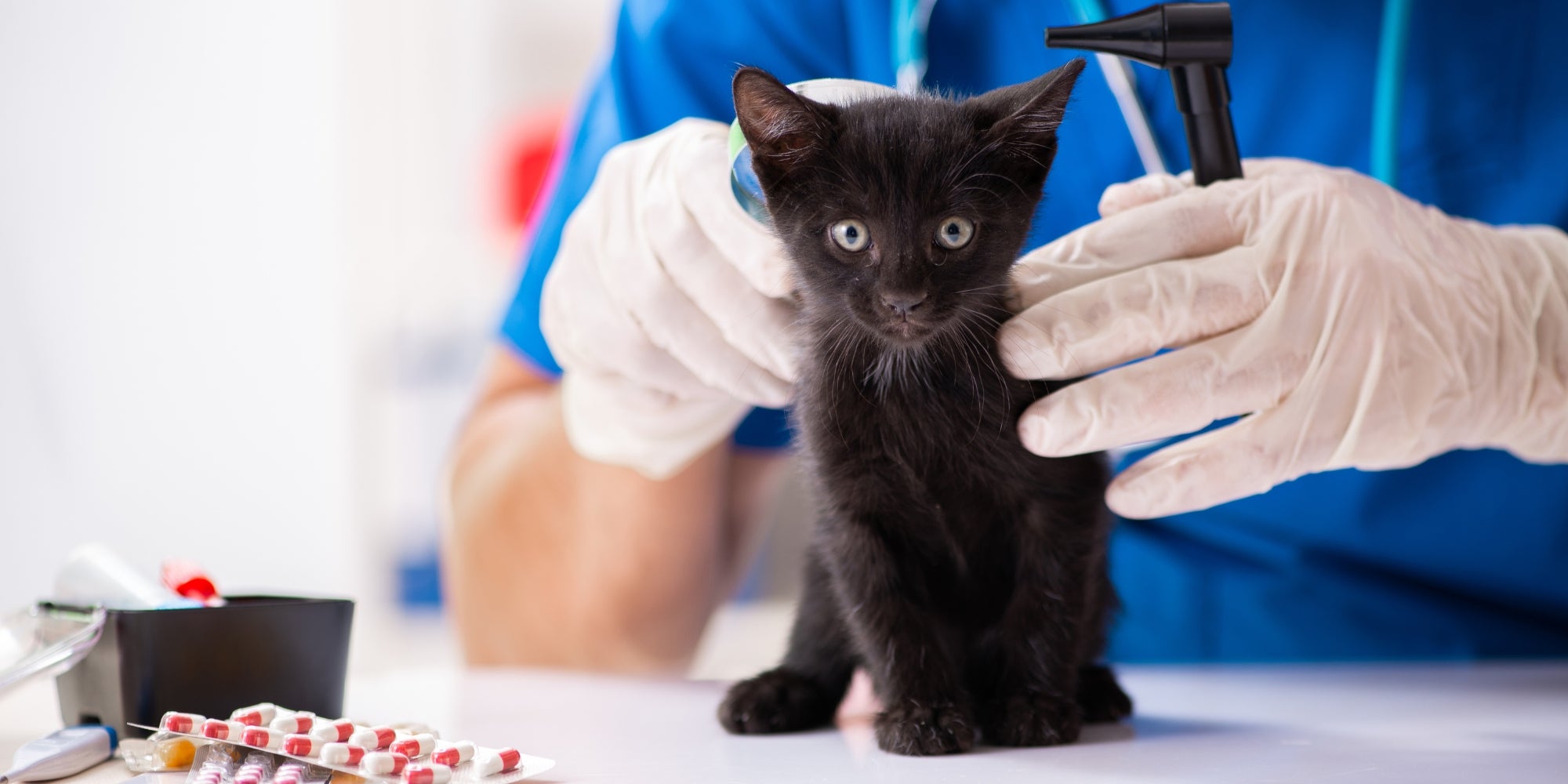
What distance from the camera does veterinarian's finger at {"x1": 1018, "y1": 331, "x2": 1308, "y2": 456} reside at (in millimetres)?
1024

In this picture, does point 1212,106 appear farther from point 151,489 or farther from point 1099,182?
point 151,489

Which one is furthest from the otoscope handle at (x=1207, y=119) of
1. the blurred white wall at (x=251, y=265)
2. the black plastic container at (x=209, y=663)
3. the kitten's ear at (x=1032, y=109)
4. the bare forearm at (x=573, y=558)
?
the blurred white wall at (x=251, y=265)

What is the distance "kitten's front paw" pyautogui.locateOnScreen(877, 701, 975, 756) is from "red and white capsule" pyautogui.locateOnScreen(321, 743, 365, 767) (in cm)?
42

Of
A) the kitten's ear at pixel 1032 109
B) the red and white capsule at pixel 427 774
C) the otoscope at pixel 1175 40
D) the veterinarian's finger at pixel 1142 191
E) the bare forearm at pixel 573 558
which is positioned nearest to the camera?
the red and white capsule at pixel 427 774

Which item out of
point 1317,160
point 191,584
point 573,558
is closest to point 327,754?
point 191,584

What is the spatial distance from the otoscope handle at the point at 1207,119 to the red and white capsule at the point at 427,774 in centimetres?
86

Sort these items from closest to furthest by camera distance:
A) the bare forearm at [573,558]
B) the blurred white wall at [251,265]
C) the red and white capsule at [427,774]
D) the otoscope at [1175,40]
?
the red and white capsule at [427,774] < the otoscope at [1175,40] < the bare forearm at [573,558] < the blurred white wall at [251,265]

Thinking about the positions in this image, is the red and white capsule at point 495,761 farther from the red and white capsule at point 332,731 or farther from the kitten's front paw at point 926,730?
the kitten's front paw at point 926,730

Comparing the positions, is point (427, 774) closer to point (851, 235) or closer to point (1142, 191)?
point (851, 235)

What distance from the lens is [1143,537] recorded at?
171 centimetres

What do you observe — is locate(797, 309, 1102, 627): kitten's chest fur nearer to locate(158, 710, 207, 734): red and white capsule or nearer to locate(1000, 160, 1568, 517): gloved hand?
locate(1000, 160, 1568, 517): gloved hand

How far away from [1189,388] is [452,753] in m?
0.76

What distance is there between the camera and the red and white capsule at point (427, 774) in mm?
737

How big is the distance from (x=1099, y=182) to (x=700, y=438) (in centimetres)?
70
